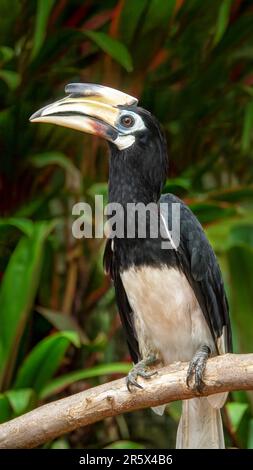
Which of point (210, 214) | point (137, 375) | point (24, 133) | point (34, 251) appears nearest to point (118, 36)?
point (24, 133)

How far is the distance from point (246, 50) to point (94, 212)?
0.83 meters

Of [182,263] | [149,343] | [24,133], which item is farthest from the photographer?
[24,133]

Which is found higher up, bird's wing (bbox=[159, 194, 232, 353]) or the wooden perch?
bird's wing (bbox=[159, 194, 232, 353])

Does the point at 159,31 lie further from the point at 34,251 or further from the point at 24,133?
the point at 34,251

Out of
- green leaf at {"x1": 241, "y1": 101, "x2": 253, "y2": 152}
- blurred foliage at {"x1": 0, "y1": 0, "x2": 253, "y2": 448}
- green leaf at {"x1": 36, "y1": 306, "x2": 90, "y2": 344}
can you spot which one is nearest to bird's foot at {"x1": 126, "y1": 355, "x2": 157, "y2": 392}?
blurred foliage at {"x1": 0, "y1": 0, "x2": 253, "y2": 448}

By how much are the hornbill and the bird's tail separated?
0.45 ft

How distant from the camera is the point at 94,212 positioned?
2643 millimetres

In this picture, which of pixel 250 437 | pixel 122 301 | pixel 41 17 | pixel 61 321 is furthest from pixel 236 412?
pixel 41 17

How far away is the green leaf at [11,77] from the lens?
2.50 m

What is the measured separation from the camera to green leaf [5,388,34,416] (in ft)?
6.56

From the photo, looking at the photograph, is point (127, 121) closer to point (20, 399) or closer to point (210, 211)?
point (20, 399)

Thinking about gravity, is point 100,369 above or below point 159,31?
below

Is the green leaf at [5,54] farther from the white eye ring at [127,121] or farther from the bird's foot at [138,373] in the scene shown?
the bird's foot at [138,373]

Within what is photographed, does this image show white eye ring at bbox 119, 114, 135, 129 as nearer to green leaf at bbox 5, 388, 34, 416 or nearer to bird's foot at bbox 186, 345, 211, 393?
bird's foot at bbox 186, 345, 211, 393
